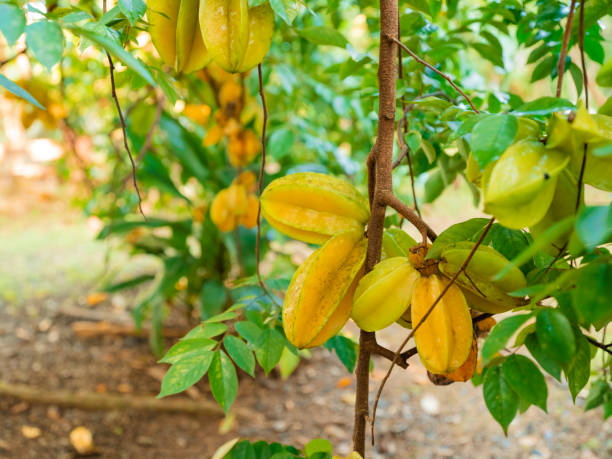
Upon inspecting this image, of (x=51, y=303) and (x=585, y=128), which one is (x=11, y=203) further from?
(x=585, y=128)

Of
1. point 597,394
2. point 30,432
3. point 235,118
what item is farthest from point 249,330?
point 30,432

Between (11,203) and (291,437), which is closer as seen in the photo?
(291,437)

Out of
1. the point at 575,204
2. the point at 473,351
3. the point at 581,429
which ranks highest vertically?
the point at 575,204

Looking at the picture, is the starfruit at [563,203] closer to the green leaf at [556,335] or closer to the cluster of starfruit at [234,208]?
the green leaf at [556,335]

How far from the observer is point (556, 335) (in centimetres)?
46

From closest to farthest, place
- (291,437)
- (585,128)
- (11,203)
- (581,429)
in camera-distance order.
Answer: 1. (585,128)
2. (581,429)
3. (291,437)
4. (11,203)

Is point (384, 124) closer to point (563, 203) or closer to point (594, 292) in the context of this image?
point (563, 203)

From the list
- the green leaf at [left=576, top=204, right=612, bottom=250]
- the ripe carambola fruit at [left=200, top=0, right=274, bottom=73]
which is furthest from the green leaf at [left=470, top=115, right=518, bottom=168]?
the ripe carambola fruit at [left=200, top=0, right=274, bottom=73]

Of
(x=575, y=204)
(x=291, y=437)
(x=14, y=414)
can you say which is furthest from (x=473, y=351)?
(x=14, y=414)

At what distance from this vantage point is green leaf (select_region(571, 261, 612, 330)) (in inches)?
14.2

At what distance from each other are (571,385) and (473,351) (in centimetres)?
12

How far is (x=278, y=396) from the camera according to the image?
209cm

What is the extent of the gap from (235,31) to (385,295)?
15.1 inches

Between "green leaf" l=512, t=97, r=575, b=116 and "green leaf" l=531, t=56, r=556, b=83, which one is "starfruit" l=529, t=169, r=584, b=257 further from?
"green leaf" l=531, t=56, r=556, b=83
